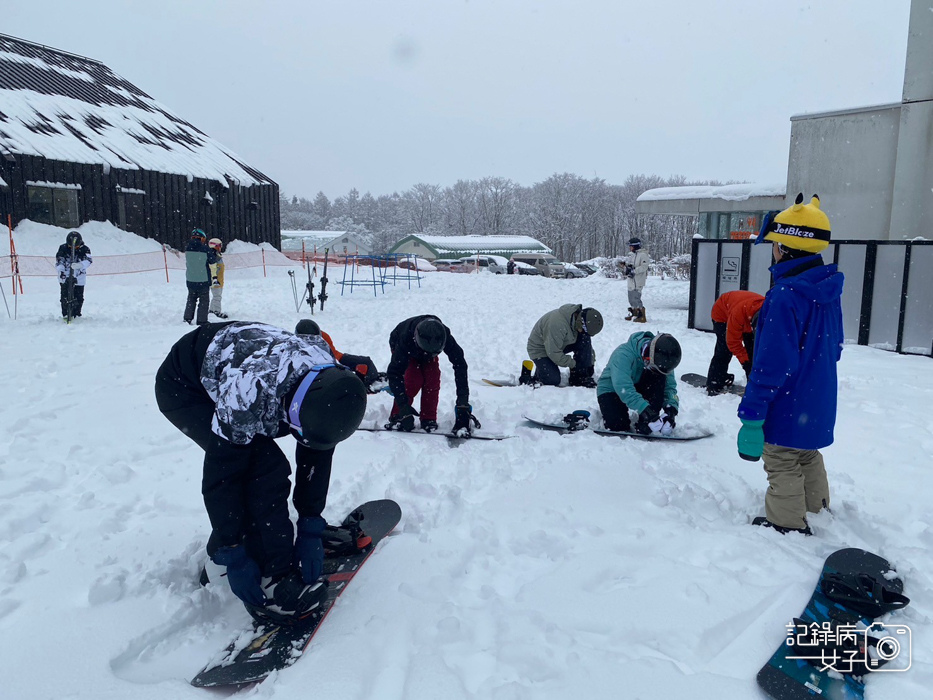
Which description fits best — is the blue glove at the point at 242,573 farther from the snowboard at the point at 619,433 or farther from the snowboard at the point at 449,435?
the snowboard at the point at 619,433

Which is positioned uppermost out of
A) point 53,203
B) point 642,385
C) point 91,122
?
point 91,122

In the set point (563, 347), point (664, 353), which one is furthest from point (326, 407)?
point (563, 347)

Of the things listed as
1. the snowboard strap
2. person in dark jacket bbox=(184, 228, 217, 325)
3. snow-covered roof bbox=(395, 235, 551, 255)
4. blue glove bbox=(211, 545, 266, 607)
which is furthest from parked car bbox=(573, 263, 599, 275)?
blue glove bbox=(211, 545, 266, 607)

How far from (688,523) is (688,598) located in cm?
79

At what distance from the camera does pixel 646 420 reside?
16.2 feet

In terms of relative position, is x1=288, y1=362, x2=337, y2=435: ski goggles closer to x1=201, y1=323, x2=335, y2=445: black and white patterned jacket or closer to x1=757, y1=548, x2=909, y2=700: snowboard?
x1=201, y1=323, x2=335, y2=445: black and white patterned jacket

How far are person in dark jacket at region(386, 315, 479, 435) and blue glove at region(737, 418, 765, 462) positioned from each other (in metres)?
2.30

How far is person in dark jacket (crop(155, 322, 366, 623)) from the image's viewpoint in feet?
7.39

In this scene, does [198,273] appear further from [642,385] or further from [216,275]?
[642,385]

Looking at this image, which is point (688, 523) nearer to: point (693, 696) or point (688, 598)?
point (688, 598)

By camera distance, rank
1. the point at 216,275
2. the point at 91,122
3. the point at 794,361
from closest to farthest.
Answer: the point at 794,361
the point at 216,275
the point at 91,122

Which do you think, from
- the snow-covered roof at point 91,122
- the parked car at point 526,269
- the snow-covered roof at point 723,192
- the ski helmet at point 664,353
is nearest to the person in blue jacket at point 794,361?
the ski helmet at point 664,353

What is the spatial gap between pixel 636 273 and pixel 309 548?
10.1 metres

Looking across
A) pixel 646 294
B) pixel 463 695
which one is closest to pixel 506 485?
pixel 463 695
